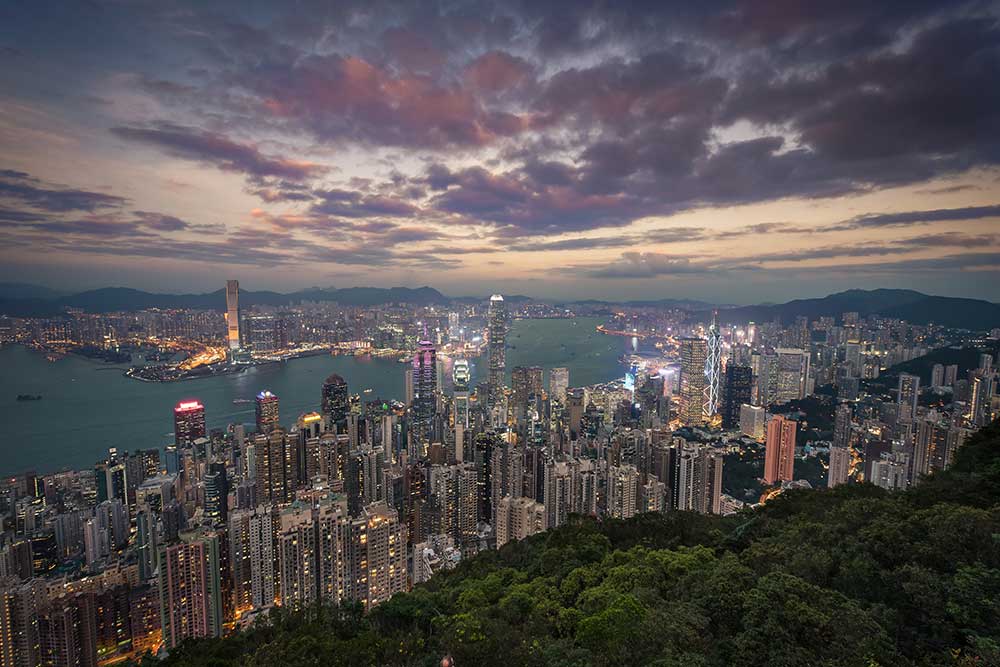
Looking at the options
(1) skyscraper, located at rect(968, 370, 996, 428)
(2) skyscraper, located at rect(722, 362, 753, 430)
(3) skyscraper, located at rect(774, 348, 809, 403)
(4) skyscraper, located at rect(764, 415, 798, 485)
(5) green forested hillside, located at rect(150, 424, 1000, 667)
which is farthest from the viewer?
(3) skyscraper, located at rect(774, 348, 809, 403)

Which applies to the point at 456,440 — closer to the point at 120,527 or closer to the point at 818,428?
the point at 120,527

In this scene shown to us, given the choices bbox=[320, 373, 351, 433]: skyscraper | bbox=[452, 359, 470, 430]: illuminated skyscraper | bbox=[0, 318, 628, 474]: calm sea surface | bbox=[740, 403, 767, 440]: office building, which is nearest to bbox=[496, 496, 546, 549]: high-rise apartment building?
bbox=[452, 359, 470, 430]: illuminated skyscraper

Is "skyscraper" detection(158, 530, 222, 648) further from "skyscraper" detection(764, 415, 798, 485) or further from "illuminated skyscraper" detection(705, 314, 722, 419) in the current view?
"illuminated skyscraper" detection(705, 314, 722, 419)

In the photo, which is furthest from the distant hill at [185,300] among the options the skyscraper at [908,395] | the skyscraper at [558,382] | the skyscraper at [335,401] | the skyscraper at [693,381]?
the skyscraper at [908,395]

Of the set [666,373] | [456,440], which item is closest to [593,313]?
[666,373]

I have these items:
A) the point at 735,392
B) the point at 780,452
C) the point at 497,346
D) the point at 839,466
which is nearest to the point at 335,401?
the point at 497,346

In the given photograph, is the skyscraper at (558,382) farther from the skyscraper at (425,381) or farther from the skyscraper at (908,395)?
the skyscraper at (908,395)
